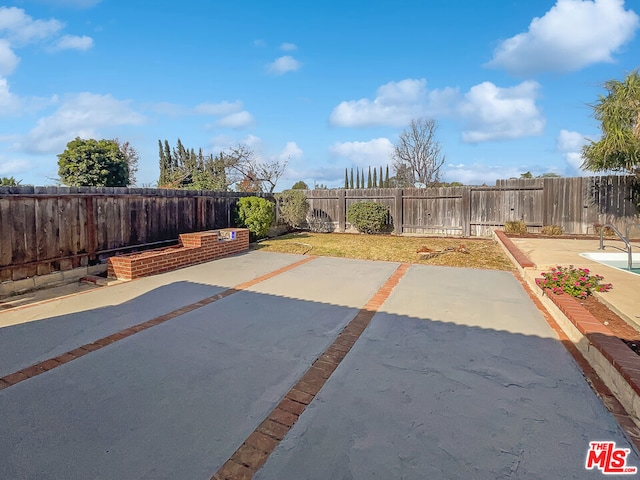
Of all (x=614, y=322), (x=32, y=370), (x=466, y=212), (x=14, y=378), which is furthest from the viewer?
(x=466, y=212)

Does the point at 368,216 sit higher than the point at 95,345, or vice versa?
the point at 368,216

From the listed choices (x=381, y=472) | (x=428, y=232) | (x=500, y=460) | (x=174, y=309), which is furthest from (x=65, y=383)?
(x=428, y=232)

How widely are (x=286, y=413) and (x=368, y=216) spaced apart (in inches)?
441

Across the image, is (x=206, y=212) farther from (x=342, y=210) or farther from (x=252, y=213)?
(x=342, y=210)

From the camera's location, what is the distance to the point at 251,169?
1697 centimetres

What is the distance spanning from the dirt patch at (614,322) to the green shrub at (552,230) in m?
7.74

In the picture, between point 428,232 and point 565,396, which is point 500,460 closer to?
point 565,396

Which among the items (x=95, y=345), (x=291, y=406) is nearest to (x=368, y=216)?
(x=95, y=345)

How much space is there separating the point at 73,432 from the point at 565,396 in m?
3.32

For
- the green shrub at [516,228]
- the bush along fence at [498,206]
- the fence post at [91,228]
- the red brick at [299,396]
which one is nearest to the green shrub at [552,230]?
the bush along fence at [498,206]

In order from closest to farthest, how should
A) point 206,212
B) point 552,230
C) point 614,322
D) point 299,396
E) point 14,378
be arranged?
point 299,396
point 14,378
point 614,322
point 206,212
point 552,230

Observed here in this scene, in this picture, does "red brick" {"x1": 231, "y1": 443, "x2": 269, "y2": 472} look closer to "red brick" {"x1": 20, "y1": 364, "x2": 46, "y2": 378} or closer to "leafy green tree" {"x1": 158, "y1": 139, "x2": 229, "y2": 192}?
"red brick" {"x1": 20, "y1": 364, "x2": 46, "y2": 378}

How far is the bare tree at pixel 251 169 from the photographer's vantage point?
1639cm

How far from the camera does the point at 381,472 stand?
6.04 feet
